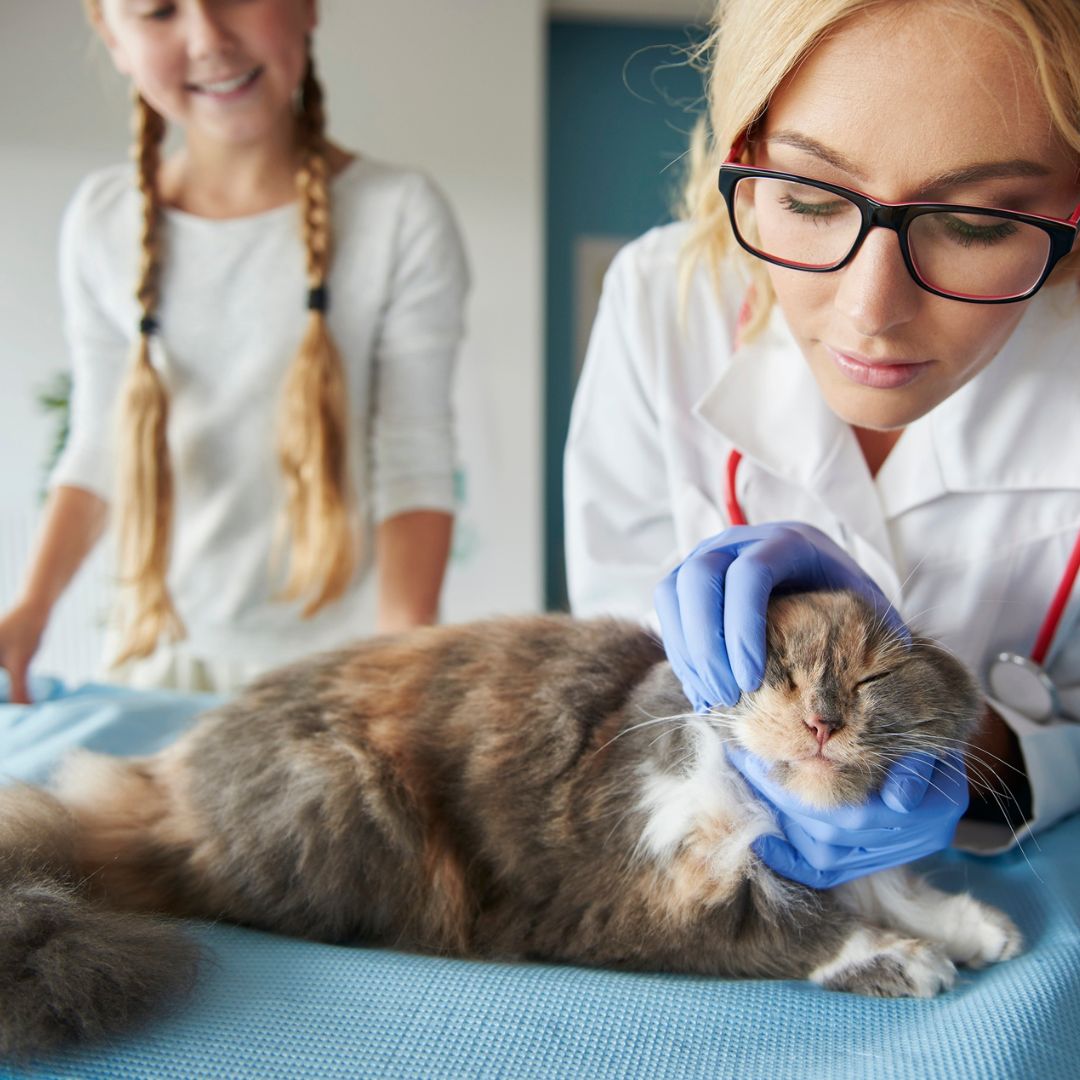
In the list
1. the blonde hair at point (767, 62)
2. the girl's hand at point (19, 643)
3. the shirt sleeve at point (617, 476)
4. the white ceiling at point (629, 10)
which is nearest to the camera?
the blonde hair at point (767, 62)

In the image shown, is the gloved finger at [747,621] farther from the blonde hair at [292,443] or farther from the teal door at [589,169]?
the teal door at [589,169]

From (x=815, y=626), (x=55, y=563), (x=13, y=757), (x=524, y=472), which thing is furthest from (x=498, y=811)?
(x=524, y=472)

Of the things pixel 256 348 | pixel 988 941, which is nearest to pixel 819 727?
pixel 988 941

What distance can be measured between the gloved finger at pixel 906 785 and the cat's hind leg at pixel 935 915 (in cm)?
15

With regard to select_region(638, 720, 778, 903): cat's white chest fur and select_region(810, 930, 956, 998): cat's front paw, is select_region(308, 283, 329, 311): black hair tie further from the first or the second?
select_region(810, 930, 956, 998): cat's front paw

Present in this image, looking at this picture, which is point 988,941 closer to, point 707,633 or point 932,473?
point 707,633

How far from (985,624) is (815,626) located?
1.34ft

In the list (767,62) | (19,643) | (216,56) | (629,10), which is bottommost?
(19,643)

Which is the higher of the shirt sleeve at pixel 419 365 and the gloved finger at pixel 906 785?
the shirt sleeve at pixel 419 365

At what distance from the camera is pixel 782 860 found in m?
0.95

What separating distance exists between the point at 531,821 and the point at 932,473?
0.64 metres

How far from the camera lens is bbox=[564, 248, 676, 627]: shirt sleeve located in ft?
4.73

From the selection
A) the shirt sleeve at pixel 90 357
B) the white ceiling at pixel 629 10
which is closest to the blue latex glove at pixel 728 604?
the shirt sleeve at pixel 90 357

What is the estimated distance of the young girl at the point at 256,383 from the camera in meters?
1.88
